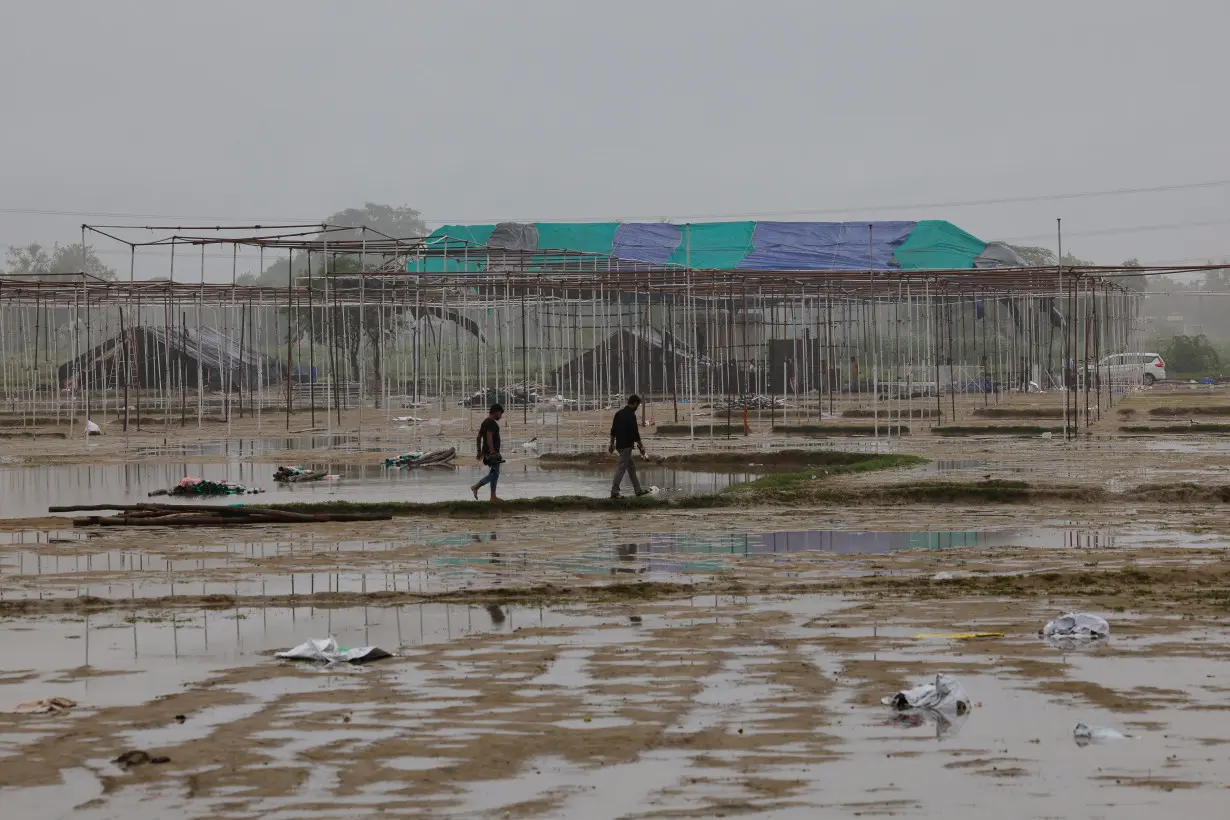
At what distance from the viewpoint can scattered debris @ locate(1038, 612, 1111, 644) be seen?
368 inches

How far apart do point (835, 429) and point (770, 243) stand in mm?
22803

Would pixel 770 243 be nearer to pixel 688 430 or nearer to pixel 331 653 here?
pixel 688 430

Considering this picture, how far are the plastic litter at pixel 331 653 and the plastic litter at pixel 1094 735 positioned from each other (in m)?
4.02

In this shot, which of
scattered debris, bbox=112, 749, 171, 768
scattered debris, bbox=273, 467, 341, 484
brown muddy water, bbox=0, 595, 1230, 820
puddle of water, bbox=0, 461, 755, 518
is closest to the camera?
brown muddy water, bbox=0, 595, 1230, 820

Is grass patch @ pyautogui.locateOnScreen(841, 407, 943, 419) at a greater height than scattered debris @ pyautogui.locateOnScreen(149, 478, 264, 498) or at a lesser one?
greater

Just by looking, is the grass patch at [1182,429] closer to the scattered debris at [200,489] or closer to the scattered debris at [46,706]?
the scattered debris at [200,489]

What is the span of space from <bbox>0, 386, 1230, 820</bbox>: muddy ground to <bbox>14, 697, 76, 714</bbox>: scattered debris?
3.1 inches

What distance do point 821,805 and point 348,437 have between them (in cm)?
2652

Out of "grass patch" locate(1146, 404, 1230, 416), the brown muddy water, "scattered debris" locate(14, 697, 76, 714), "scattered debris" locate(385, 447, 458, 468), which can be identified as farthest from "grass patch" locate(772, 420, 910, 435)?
"scattered debris" locate(14, 697, 76, 714)

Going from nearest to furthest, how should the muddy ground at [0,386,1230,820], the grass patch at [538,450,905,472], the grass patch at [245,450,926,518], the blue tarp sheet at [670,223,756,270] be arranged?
the muddy ground at [0,386,1230,820], the grass patch at [245,450,926,518], the grass patch at [538,450,905,472], the blue tarp sheet at [670,223,756,270]

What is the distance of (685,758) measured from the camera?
6887mm

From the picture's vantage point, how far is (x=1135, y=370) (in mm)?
51938

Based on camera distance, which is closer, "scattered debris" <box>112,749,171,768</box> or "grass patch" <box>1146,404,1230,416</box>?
"scattered debris" <box>112,749,171,768</box>

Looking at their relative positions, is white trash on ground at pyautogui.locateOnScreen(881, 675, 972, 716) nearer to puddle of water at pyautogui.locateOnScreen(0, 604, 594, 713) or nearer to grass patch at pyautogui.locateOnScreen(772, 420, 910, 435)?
puddle of water at pyautogui.locateOnScreen(0, 604, 594, 713)
